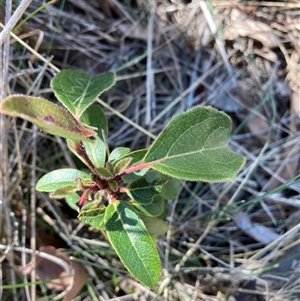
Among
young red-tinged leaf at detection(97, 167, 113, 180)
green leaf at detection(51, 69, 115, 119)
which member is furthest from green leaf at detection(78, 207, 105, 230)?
green leaf at detection(51, 69, 115, 119)

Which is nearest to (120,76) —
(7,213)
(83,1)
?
(83,1)

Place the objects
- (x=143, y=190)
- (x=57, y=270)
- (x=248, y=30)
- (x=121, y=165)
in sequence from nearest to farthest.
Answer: (x=121, y=165) → (x=143, y=190) → (x=57, y=270) → (x=248, y=30)

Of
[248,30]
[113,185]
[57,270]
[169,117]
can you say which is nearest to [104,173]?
[113,185]

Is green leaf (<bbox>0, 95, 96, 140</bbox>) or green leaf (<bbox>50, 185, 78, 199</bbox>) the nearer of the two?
green leaf (<bbox>0, 95, 96, 140</bbox>)

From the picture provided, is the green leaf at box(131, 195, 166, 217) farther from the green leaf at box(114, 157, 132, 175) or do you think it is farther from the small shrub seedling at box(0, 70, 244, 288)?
the green leaf at box(114, 157, 132, 175)

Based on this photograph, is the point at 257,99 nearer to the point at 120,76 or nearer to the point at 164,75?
the point at 164,75

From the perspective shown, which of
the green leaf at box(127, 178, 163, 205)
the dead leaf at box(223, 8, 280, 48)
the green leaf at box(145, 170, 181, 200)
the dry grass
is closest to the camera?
the green leaf at box(127, 178, 163, 205)

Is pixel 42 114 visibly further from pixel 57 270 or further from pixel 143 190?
pixel 57 270
